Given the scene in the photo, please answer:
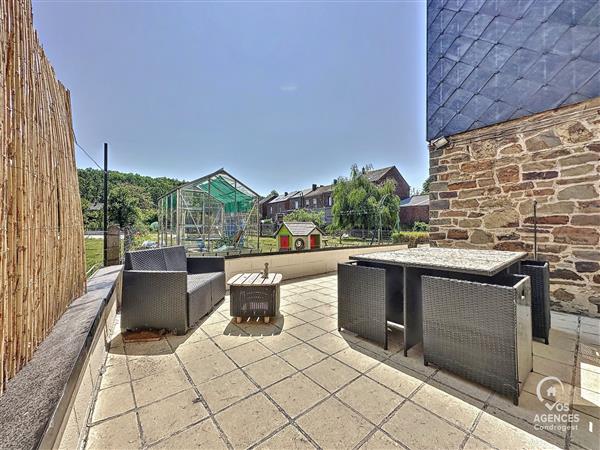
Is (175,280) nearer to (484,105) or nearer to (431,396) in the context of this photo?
(431,396)

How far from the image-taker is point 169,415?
1.41m

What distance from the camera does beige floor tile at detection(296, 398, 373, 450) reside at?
1.24m

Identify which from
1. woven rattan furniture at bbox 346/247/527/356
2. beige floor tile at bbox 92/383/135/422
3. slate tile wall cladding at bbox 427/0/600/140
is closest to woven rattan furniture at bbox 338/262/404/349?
woven rattan furniture at bbox 346/247/527/356

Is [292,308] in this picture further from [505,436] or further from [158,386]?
[505,436]

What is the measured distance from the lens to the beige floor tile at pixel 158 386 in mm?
1565

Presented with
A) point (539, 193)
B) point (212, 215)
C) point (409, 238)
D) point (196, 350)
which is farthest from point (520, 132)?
point (212, 215)

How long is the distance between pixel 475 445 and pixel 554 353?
160cm

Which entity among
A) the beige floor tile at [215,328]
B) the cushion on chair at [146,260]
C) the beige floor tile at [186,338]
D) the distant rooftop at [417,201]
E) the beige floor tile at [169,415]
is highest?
the distant rooftop at [417,201]

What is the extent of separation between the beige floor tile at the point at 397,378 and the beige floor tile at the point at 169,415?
1171mm

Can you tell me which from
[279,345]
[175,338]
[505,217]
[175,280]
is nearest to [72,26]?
[175,280]

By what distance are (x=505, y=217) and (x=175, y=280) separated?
436 centimetres

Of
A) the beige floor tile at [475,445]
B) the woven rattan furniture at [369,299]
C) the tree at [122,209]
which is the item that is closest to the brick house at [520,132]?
the woven rattan furniture at [369,299]

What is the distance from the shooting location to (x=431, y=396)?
158 cm

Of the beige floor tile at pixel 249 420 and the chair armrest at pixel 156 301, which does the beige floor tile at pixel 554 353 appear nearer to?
the beige floor tile at pixel 249 420
